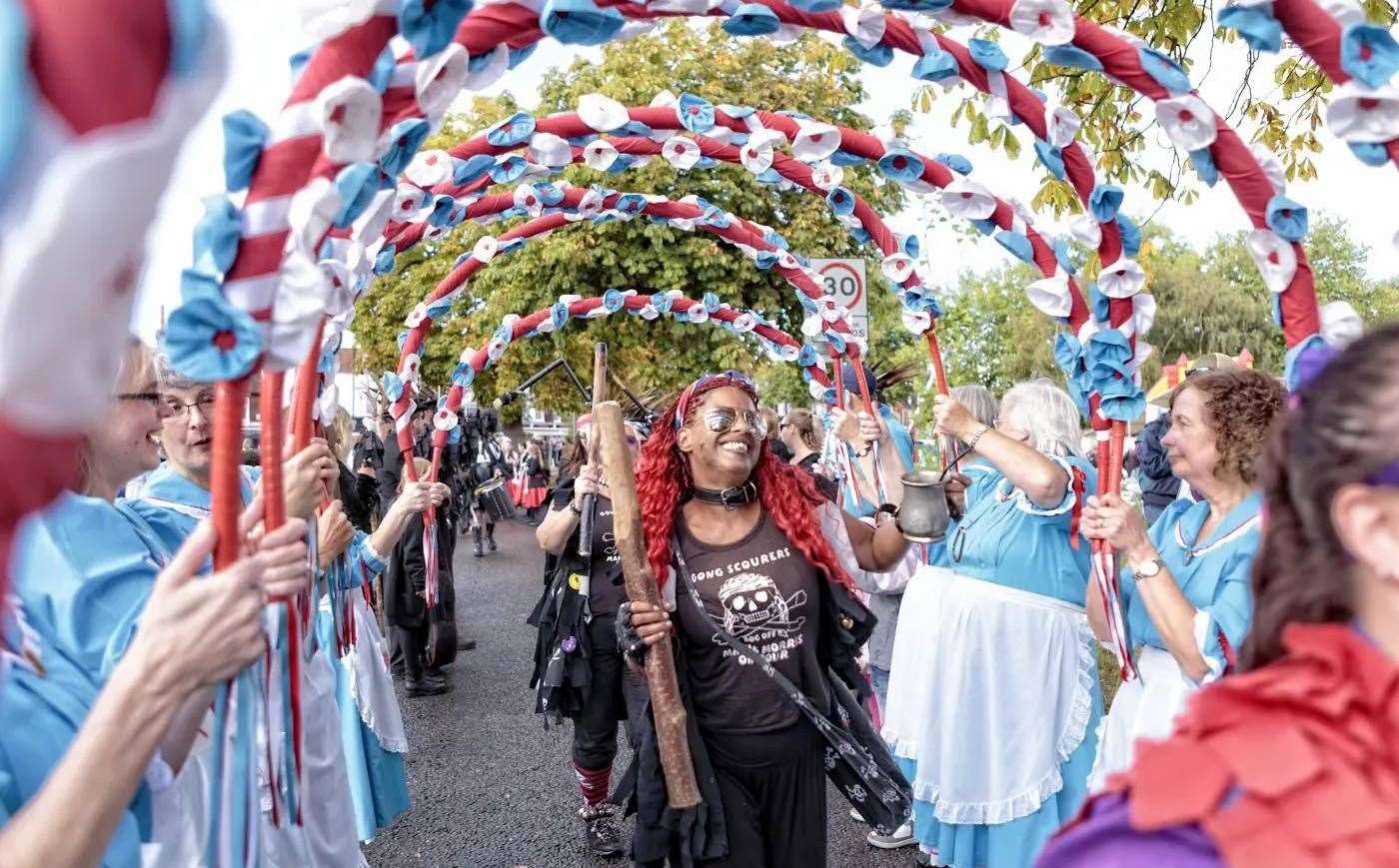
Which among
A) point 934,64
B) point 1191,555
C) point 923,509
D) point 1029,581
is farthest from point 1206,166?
point 1029,581

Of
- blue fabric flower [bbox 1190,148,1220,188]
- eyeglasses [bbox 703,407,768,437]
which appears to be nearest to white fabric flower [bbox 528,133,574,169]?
eyeglasses [bbox 703,407,768,437]

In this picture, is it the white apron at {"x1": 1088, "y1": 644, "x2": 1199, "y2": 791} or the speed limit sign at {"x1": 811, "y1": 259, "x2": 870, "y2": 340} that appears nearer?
the white apron at {"x1": 1088, "y1": 644, "x2": 1199, "y2": 791}

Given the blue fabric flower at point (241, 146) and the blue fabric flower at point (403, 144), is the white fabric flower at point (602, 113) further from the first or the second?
the blue fabric flower at point (241, 146)

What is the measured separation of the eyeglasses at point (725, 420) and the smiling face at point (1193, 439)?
4.14 ft

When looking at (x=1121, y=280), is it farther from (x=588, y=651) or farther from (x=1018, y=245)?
(x=588, y=651)

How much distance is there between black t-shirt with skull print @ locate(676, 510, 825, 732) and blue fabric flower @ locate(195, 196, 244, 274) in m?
2.03

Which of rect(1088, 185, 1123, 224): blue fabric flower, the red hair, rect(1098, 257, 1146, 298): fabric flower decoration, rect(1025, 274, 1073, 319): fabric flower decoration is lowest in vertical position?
the red hair

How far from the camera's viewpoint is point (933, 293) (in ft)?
15.0

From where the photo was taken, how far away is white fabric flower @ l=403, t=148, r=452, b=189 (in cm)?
341

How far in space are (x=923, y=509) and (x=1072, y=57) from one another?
1575mm

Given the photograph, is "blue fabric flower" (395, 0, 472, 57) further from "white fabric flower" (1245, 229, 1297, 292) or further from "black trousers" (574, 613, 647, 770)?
"black trousers" (574, 613, 647, 770)

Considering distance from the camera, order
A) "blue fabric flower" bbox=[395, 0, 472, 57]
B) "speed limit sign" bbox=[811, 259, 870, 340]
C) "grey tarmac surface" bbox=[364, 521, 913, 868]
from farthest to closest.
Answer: "speed limit sign" bbox=[811, 259, 870, 340] < "grey tarmac surface" bbox=[364, 521, 913, 868] < "blue fabric flower" bbox=[395, 0, 472, 57]

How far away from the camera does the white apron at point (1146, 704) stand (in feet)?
9.04

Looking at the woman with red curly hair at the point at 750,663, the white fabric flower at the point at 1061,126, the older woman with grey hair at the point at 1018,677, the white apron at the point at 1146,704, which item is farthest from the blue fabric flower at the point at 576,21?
the white apron at the point at 1146,704
